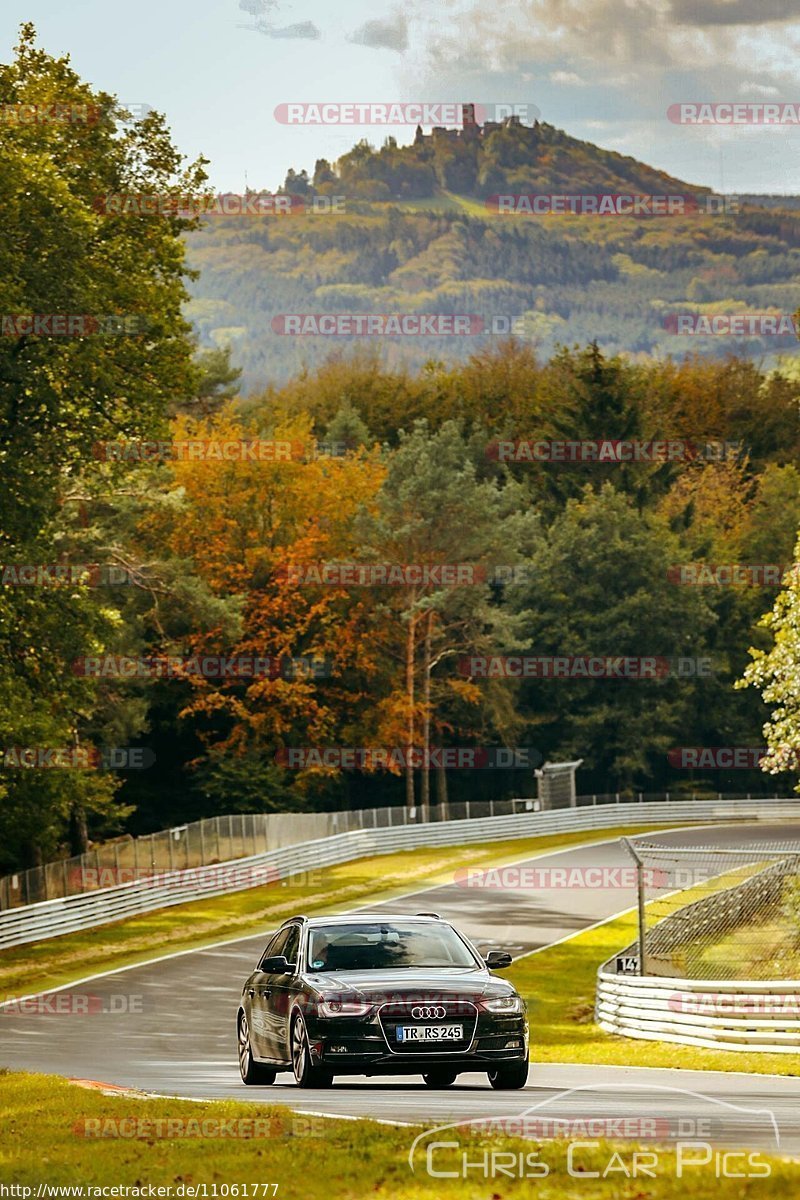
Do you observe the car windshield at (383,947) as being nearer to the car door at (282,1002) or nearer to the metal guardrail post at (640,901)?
the car door at (282,1002)

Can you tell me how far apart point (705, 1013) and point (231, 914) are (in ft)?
77.2

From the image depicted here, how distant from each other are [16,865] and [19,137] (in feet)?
72.3

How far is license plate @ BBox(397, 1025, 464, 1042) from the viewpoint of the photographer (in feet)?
45.0

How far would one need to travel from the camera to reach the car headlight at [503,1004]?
1387cm

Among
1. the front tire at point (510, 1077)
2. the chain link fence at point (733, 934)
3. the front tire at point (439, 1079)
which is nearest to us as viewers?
the front tire at point (510, 1077)

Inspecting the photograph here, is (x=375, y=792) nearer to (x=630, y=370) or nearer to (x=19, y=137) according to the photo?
(x=630, y=370)

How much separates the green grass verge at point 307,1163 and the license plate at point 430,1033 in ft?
Result: 3.22

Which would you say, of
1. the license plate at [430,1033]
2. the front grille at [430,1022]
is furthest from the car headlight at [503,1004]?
the license plate at [430,1033]

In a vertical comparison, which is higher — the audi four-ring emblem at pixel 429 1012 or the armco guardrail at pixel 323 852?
the audi four-ring emblem at pixel 429 1012

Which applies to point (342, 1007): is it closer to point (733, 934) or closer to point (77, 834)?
point (733, 934)

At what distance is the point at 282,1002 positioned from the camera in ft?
48.2

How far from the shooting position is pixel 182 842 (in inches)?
1914

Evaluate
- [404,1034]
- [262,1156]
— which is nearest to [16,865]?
[404,1034]

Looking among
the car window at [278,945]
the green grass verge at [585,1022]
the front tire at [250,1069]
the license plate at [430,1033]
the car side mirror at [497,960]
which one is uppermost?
the car side mirror at [497,960]
